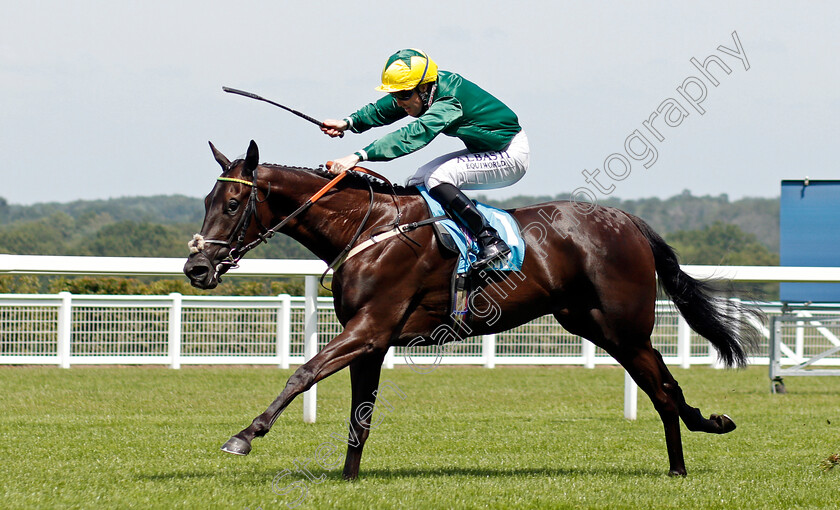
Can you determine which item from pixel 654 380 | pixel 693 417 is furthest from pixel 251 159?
pixel 693 417

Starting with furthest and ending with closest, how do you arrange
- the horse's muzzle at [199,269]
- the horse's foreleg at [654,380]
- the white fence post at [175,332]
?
the white fence post at [175,332]
the horse's foreleg at [654,380]
the horse's muzzle at [199,269]

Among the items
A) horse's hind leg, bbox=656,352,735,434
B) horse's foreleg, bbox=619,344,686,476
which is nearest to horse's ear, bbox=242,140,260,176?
horse's foreleg, bbox=619,344,686,476

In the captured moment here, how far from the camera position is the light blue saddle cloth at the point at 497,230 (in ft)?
17.0

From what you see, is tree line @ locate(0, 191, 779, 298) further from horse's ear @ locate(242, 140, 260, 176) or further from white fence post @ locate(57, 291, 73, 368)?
horse's ear @ locate(242, 140, 260, 176)

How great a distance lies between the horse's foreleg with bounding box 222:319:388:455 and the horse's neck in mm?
470

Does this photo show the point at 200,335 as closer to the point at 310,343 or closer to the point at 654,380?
the point at 310,343

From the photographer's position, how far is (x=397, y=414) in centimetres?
800

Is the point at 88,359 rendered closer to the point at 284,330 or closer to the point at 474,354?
the point at 284,330

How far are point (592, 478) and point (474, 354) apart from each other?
7.82 m

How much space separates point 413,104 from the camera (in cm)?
531

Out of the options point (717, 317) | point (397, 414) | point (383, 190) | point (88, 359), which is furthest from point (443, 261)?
point (88, 359)

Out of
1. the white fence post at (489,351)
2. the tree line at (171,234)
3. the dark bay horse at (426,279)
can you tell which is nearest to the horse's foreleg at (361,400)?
the dark bay horse at (426,279)

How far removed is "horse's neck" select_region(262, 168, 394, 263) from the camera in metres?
5.03

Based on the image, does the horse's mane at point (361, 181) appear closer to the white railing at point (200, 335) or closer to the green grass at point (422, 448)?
the green grass at point (422, 448)
